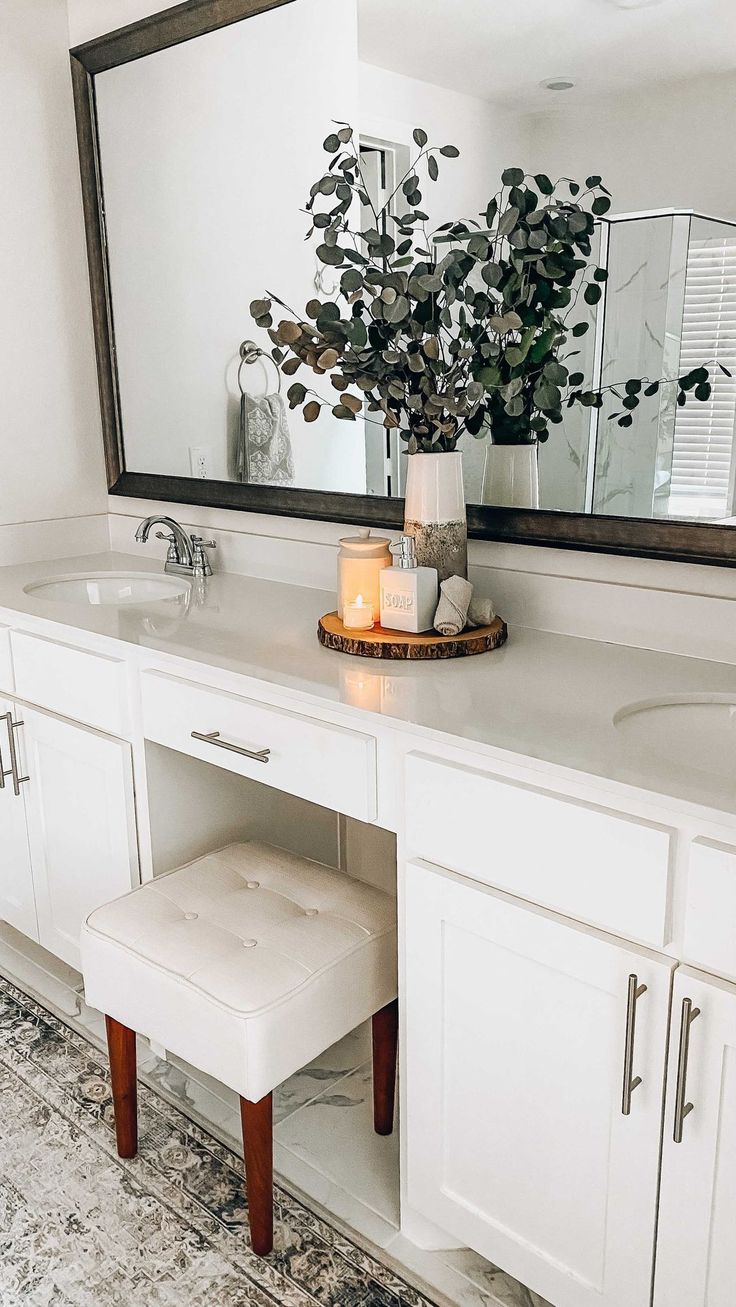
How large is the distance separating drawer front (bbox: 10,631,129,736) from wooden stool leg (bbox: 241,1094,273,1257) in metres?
0.68

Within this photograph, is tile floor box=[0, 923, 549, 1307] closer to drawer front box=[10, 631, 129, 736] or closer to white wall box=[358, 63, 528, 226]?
drawer front box=[10, 631, 129, 736]

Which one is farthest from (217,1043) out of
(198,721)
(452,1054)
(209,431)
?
(209,431)

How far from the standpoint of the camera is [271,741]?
157 centimetres

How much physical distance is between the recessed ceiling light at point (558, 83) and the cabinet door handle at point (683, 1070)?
1265 mm

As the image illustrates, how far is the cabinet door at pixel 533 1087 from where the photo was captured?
121 centimetres

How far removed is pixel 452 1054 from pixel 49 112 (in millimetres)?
2130

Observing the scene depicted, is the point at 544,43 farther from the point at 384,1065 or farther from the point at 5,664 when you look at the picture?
the point at 384,1065

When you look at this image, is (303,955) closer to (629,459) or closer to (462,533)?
(462,533)

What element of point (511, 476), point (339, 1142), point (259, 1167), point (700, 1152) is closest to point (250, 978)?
point (259, 1167)

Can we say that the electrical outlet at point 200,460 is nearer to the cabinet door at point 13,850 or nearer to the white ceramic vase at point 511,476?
the cabinet door at point 13,850

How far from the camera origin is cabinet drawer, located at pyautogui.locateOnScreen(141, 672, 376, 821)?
1.44 metres

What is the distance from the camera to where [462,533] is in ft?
5.47

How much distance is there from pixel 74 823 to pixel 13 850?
0.29 meters

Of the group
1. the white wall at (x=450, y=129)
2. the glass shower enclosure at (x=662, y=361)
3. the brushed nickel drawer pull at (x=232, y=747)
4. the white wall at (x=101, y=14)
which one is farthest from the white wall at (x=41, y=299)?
the glass shower enclosure at (x=662, y=361)
